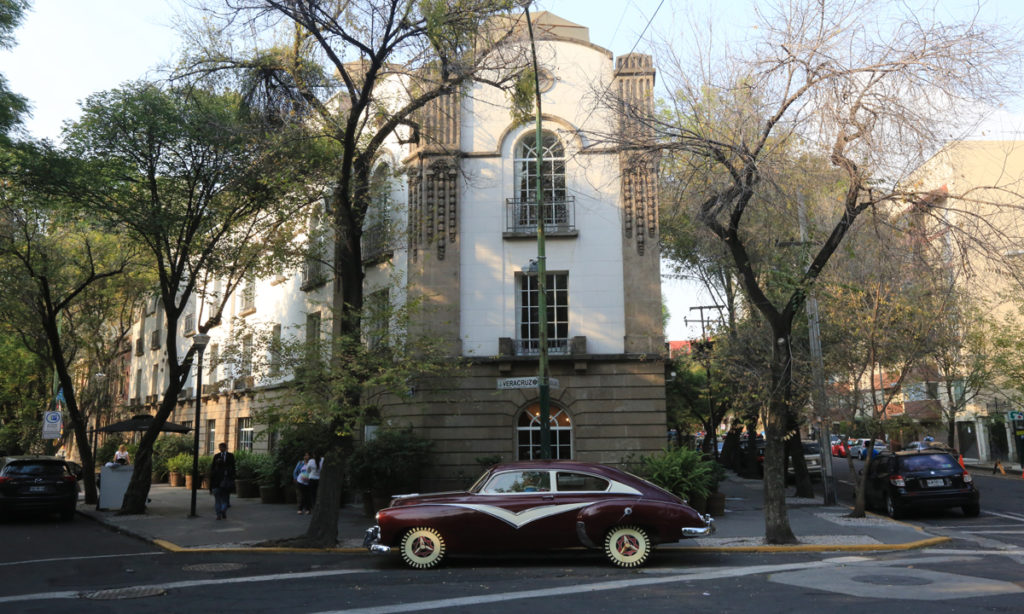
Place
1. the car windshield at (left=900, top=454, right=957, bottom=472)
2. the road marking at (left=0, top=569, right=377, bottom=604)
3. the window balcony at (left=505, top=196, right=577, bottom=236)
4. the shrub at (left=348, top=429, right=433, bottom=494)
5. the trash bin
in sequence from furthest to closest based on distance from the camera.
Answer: the trash bin → the window balcony at (left=505, top=196, right=577, bottom=236) → the shrub at (left=348, top=429, right=433, bottom=494) → the car windshield at (left=900, top=454, right=957, bottom=472) → the road marking at (left=0, top=569, right=377, bottom=604)

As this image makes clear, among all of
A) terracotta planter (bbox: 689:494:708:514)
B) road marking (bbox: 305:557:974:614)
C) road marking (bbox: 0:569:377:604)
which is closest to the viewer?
road marking (bbox: 305:557:974:614)

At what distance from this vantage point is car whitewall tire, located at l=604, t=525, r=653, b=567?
11.2m

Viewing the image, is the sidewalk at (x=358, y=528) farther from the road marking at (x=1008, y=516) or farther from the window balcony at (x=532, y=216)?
Answer: the window balcony at (x=532, y=216)

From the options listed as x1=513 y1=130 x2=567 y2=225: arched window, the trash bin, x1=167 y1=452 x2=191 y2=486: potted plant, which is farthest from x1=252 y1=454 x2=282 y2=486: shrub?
x1=513 y1=130 x2=567 y2=225: arched window

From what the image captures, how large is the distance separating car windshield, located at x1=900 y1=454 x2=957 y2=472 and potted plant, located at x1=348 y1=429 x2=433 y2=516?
35.5ft

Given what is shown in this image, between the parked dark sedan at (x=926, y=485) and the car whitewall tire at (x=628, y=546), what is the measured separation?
890 centimetres

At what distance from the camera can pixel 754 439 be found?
114 feet

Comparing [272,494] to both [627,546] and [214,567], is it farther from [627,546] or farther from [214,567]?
[627,546]

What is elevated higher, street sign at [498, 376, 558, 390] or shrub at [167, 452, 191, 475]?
street sign at [498, 376, 558, 390]

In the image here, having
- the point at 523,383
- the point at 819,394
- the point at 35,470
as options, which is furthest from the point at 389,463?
the point at 819,394

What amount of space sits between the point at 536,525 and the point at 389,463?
24.3 ft

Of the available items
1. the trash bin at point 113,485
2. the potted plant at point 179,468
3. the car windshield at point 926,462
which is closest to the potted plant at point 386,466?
the trash bin at point 113,485

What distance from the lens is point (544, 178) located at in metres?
20.9

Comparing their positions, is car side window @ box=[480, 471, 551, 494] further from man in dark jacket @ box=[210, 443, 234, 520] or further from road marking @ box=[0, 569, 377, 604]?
man in dark jacket @ box=[210, 443, 234, 520]
